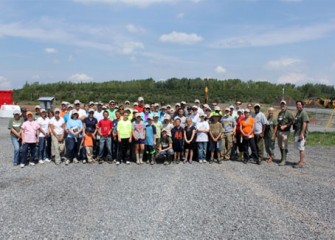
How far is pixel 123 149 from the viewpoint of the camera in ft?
37.1

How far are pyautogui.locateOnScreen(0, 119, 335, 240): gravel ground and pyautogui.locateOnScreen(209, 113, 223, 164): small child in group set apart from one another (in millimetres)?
813

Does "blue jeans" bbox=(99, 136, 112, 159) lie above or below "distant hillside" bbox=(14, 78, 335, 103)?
below

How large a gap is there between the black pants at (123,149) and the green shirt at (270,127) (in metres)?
4.48

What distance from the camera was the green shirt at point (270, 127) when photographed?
1121 centimetres

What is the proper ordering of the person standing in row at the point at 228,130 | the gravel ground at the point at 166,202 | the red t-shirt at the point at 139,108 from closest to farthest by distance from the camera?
the gravel ground at the point at 166,202, the person standing in row at the point at 228,130, the red t-shirt at the point at 139,108

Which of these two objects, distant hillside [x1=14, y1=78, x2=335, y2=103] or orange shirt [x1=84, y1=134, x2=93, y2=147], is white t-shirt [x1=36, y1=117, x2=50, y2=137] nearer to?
orange shirt [x1=84, y1=134, x2=93, y2=147]

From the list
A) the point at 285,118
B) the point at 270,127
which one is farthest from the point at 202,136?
the point at 285,118

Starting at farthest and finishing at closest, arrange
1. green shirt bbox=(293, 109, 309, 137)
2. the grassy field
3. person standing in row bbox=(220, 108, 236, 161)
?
the grassy field
person standing in row bbox=(220, 108, 236, 161)
green shirt bbox=(293, 109, 309, 137)

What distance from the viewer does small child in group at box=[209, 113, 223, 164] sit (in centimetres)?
1112

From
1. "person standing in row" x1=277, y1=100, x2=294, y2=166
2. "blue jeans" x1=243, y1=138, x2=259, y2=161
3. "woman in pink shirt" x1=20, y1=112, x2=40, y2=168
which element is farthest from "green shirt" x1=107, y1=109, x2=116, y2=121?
"person standing in row" x1=277, y1=100, x2=294, y2=166

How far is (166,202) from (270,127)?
556 centimetres

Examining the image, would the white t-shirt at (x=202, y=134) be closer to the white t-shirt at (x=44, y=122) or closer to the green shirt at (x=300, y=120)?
the green shirt at (x=300, y=120)

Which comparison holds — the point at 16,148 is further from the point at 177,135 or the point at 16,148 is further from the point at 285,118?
the point at 285,118

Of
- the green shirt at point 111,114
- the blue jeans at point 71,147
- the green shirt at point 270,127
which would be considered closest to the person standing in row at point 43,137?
the blue jeans at point 71,147
